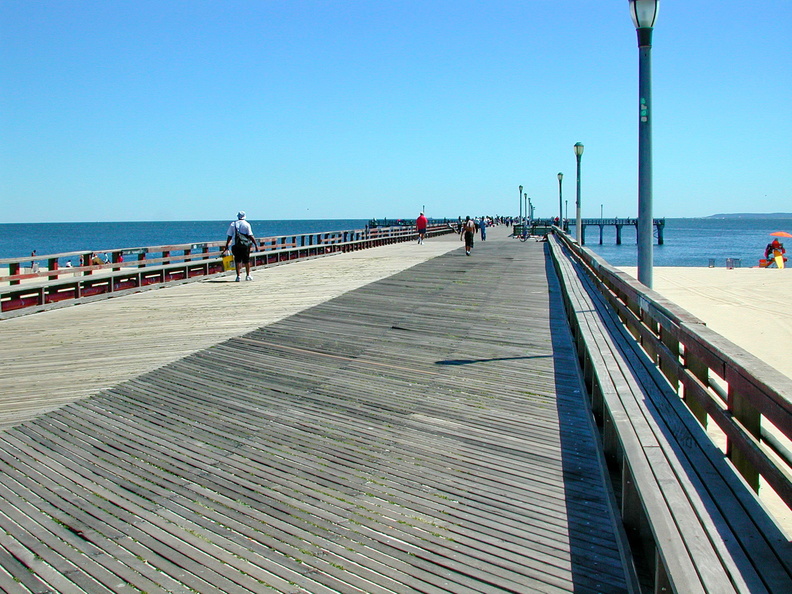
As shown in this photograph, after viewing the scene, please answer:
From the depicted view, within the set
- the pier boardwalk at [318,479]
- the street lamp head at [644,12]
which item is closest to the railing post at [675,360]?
the pier boardwalk at [318,479]

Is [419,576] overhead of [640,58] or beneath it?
beneath

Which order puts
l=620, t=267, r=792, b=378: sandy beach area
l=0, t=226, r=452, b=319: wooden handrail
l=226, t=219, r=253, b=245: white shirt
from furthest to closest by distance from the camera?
l=226, t=219, r=253, b=245: white shirt → l=620, t=267, r=792, b=378: sandy beach area → l=0, t=226, r=452, b=319: wooden handrail

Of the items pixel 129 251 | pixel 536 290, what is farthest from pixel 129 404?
pixel 129 251

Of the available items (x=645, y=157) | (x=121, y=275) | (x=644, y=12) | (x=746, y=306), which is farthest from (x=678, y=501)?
(x=746, y=306)

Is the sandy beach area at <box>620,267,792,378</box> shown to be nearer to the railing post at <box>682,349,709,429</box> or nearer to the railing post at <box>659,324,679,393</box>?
the railing post at <box>659,324,679,393</box>

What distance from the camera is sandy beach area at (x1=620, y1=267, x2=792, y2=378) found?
15.3 metres

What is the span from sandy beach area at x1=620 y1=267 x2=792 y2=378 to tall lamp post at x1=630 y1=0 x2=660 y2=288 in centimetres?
627

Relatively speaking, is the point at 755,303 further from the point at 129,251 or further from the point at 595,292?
the point at 129,251

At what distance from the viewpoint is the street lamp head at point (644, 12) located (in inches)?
286

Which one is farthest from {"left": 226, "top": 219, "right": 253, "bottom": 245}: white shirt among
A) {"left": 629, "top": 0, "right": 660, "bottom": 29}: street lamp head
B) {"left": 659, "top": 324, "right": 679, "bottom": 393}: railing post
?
{"left": 659, "top": 324, "right": 679, "bottom": 393}: railing post

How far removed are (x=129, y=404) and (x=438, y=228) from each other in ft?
183

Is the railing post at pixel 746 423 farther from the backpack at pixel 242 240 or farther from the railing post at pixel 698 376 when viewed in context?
the backpack at pixel 242 240

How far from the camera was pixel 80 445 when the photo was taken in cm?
542

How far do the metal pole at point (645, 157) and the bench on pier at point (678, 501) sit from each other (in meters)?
2.21
